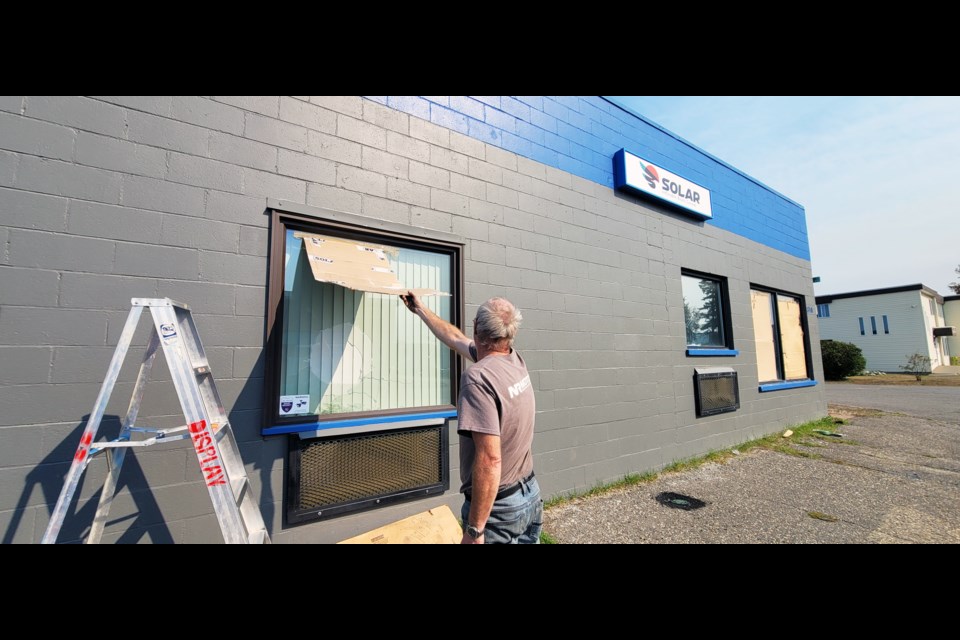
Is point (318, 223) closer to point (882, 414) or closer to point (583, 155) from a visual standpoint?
point (583, 155)

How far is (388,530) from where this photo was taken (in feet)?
9.45

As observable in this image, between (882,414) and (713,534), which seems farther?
(882,414)

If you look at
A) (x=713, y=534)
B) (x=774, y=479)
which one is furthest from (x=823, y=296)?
(x=713, y=534)

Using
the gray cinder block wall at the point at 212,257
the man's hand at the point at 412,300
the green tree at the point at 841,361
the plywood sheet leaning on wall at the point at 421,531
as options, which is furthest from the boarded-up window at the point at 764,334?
the green tree at the point at 841,361

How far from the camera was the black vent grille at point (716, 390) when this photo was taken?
19.8 ft

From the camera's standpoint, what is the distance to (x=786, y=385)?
26.3 ft

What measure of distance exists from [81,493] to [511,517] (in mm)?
2593

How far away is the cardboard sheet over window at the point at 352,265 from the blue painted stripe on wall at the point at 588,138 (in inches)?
57.5

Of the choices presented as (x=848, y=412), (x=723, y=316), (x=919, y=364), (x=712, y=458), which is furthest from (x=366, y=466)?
(x=919, y=364)

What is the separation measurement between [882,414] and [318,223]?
13.3m

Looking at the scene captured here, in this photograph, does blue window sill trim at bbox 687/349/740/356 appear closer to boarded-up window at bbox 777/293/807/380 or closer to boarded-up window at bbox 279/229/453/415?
boarded-up window at bbox 777/293/807/380

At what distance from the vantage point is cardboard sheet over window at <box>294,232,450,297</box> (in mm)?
2910

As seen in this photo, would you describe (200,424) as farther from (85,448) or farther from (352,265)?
(352,265)

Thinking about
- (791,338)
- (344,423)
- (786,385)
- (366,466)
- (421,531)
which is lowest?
(421,531)
